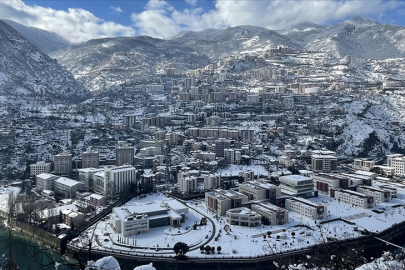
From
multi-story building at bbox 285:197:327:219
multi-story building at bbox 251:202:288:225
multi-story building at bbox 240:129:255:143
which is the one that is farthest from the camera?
multi-story building at bbox 240:129:255:143

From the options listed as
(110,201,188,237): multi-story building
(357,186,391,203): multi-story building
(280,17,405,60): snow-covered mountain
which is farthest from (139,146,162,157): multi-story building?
(280,17,405,60): snow-covered mountain

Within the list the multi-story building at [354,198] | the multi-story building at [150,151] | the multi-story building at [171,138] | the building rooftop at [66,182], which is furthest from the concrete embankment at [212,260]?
the multi-story building at [171,138]

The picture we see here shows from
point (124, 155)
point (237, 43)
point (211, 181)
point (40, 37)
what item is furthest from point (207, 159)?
point (40, 37)

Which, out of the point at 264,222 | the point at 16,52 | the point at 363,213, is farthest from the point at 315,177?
the point at 16,52

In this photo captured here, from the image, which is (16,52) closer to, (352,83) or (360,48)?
(352,83)

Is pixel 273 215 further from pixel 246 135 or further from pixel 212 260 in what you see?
pixel 246 135

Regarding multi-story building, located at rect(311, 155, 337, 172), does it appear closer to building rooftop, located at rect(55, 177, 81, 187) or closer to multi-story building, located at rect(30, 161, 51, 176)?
building rooftop, located at rect(55, 177, 81, 187)
